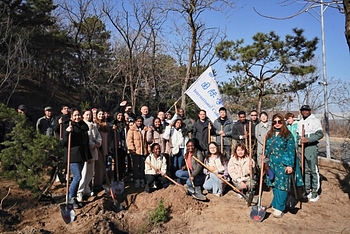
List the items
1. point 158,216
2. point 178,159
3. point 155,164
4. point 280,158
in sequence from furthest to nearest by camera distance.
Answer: point 178,159 < point 155,164 < point 158,216 < point 280,158

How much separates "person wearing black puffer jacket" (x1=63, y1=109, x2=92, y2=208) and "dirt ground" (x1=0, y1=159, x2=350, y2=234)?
372 mm

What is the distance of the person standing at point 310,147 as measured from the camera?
5976mm

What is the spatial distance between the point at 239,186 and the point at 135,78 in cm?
1478

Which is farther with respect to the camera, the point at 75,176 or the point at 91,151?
the point at 91,151

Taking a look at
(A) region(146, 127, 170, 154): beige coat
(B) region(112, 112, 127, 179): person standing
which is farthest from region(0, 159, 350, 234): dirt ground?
(A) region(146, 127, 170, 154): beige coat

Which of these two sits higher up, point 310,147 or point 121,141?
point 121,141

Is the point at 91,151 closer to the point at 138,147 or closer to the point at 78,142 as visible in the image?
the point at 78,142

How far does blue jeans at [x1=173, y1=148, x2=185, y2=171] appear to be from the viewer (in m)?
6.93

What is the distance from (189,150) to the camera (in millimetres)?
6484

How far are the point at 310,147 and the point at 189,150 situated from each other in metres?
2.27

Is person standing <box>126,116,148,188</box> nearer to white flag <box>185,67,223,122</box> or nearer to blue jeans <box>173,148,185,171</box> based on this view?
blue jeans <box>173,148,185,171</box>

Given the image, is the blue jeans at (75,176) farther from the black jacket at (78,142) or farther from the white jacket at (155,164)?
the white jacket at (155,164)

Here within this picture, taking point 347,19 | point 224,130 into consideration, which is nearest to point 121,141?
point 224,130

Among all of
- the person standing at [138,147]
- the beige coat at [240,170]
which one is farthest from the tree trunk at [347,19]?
the person standing at [138,147]
